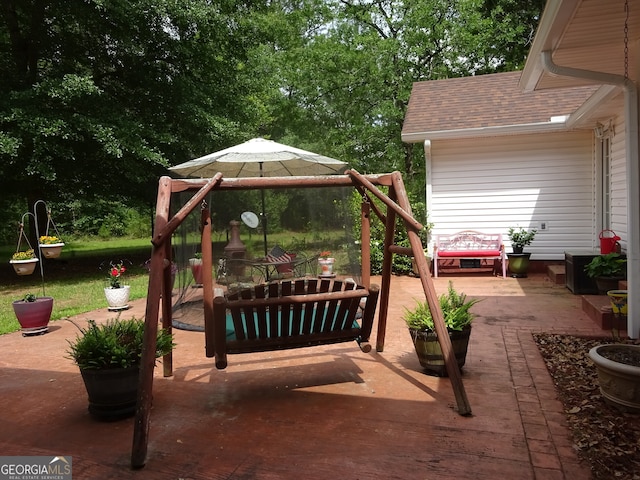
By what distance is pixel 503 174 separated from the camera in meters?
9.77

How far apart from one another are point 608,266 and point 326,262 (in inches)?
149

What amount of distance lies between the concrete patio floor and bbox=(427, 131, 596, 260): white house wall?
4930 mm

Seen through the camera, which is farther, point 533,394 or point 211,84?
point 211,84

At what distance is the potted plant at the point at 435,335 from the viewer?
152 inches

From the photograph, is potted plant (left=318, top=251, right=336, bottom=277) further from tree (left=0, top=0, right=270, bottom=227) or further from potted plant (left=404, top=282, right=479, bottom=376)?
tree (left=0, top=0, right=270, bottom=227)

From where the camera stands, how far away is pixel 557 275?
8297 mm

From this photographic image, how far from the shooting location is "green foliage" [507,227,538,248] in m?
9.41

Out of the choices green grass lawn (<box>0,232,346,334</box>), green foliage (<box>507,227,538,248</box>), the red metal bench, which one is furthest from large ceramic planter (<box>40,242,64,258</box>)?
green foliage (<box>507,227,538,248</box>)

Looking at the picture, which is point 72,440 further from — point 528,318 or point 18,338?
point 528,318

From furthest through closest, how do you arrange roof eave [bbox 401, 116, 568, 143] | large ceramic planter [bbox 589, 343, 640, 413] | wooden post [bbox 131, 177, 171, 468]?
roof eave [bbox 401, 116, 568, 143]
large ceramic planter [bbox 589, 343, 640, 413]
wooden post [bbox 131, 177, 171, 468]

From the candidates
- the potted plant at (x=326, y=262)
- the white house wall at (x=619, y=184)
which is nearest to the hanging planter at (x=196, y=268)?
the potted plant at (x=326, y=262)

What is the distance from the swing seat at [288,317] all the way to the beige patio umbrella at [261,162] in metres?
2.73

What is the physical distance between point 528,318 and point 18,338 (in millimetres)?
6162

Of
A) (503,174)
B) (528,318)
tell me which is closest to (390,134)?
(503,174)
